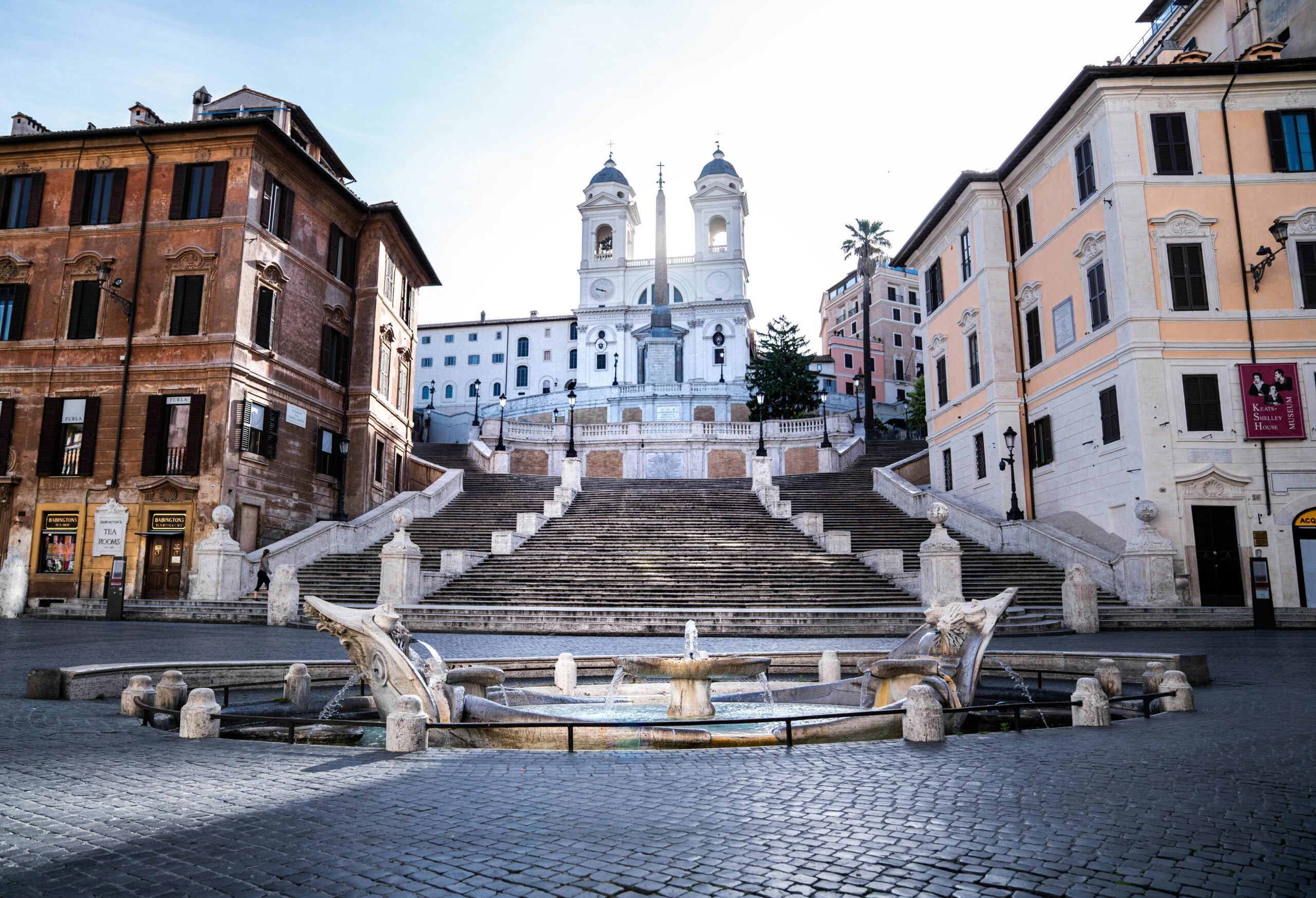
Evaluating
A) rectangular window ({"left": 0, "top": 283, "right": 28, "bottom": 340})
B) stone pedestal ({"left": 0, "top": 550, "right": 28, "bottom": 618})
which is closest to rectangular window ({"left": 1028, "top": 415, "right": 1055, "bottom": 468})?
stone pedestal ({"left": 0, "top": 550, "right": 28, "bottom": 618})

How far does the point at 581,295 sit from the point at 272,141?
5649 cm

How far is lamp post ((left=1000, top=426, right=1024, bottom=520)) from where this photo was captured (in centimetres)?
2605

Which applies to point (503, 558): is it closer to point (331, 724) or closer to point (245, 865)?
point (331, 724)

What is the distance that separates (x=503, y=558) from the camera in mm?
24859

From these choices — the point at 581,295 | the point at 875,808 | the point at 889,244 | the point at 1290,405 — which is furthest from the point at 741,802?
the point at 581,295

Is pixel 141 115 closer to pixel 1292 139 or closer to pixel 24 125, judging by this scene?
pixel 24 125

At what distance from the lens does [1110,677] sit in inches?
400

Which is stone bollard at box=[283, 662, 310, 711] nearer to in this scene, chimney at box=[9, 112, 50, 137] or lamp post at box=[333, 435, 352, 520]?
lamp post at box=[333, 435, 352, 520]

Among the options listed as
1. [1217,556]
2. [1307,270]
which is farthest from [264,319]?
[1307,270]

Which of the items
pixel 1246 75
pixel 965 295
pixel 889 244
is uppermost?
pixel 889 244

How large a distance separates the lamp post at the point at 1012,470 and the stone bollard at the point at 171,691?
22002 millimetres

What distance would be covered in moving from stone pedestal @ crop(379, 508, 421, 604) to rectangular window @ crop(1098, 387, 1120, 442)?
758 inches

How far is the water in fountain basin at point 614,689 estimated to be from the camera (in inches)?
400

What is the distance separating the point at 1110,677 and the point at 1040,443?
65.1 ft
